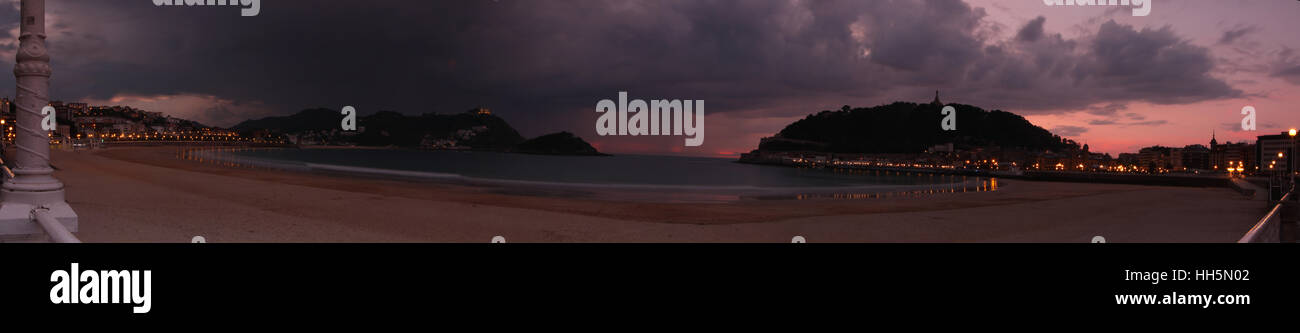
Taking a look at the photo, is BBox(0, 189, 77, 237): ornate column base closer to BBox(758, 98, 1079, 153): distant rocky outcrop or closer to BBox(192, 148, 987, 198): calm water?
BBox(192, 148, 987, 198): calm water

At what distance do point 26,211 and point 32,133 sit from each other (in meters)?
0.97

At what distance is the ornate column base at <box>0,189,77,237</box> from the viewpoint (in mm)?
5195

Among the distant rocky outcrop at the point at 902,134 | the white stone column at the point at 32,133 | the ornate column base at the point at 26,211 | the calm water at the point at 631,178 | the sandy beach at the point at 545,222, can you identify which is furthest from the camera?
the distant rocky outcrop at the point at 902,134

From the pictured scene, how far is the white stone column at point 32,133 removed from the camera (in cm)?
544

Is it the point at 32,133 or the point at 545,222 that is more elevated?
the point at 32,133

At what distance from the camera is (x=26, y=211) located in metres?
5.29

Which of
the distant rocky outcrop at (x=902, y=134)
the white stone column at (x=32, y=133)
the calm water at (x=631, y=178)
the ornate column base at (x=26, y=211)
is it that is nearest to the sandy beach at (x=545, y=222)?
the ornate column base at (x=26, y=211)

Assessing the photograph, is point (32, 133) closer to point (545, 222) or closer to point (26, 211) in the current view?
point (26, 211)

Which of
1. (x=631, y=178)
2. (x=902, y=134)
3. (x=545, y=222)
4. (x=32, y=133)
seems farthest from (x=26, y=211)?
(x=902, y=134)

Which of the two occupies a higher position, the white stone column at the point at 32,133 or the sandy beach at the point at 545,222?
the white stone column at the point at 32,133

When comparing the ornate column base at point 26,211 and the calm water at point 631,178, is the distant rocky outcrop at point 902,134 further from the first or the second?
the ornate column base at point 26,211

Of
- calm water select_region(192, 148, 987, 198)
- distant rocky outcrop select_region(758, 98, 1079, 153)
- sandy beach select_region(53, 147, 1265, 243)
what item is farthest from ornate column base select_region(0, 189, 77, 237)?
distant rocky outcrop select_region(758, 98, 1079, 153)
